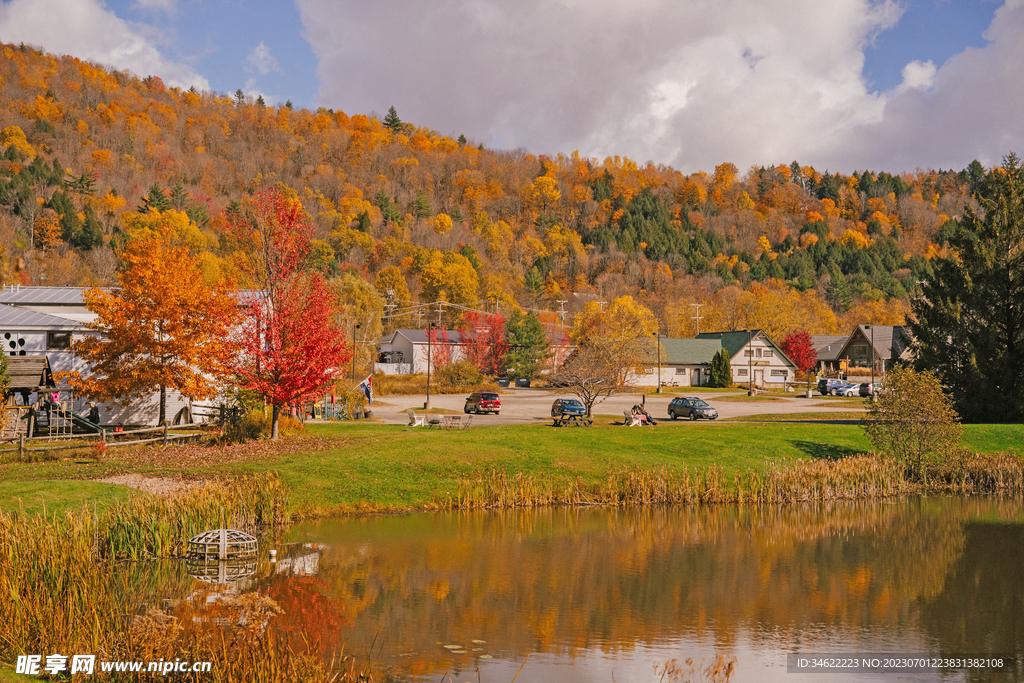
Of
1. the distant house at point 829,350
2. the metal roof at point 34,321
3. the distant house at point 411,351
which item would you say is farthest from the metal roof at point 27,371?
the distant house at point 829,350

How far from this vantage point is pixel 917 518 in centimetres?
2686

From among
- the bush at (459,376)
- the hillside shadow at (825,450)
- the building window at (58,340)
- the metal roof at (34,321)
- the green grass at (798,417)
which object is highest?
the metal roof at (34,321)

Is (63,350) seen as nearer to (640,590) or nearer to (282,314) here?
(282,314)

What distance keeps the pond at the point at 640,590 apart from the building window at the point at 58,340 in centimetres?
2347

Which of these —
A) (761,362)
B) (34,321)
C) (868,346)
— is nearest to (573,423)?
(34,321)

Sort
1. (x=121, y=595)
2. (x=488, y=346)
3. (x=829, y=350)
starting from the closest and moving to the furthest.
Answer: (x=121, y=595) → (x=488, y=346) → (x=829, y=350)

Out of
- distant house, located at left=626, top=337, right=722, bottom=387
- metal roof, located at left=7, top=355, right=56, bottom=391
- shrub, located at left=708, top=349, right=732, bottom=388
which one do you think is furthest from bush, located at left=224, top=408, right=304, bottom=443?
shrub, located at left=708, top=349, right=732, bottom=388

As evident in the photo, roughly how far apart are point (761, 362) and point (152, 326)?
274ft

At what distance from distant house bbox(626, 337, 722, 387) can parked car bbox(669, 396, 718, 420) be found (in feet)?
138

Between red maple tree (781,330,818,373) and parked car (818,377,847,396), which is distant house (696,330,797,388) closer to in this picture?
red maple tree (781,330,818,373)

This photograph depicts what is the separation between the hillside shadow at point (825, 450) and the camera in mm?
34906

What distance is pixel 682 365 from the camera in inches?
4092

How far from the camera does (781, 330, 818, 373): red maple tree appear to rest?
10762cm

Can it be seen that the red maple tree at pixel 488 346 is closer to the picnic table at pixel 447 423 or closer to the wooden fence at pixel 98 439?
the picnic table at pixel 447 423
